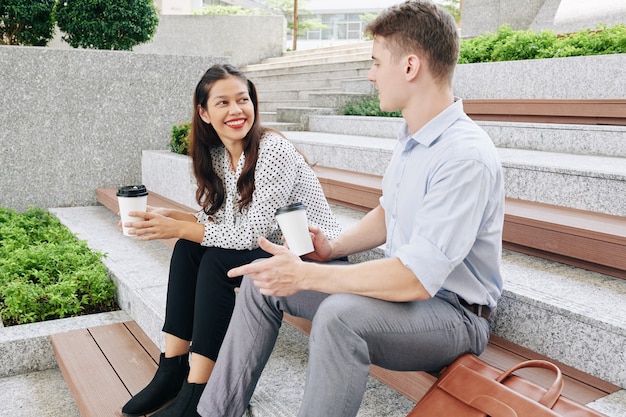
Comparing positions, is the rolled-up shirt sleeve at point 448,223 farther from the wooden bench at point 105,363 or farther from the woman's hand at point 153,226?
the wooden bench at point 105,363

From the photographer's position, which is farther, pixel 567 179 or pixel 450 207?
pixel 567 179

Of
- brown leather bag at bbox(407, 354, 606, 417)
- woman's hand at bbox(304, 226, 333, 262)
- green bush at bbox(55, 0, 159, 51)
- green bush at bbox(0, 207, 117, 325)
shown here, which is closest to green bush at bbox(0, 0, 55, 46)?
green bush at bbox(55, 0, 159, 51)

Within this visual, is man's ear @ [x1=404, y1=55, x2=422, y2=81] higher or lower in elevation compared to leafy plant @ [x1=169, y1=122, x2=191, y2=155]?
higher

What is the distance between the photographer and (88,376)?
2.68m

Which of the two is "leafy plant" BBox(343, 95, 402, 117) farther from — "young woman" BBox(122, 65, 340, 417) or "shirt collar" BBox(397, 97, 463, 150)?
"shirt collar" BBox(397, 97, 463, 150)

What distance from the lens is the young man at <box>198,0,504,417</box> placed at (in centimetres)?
153

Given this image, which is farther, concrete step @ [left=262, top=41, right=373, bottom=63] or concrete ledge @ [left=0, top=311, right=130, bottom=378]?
concrete step @ [left=262, top=41, right=373, bottom=63]

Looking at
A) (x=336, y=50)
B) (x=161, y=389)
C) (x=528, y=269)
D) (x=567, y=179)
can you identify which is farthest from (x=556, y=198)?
(x=336, y=50)

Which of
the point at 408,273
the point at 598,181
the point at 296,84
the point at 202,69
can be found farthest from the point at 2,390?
the point at 296,84

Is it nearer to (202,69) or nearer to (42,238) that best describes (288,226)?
(42,238)

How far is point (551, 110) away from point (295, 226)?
2.76 metres

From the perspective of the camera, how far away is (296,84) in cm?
823

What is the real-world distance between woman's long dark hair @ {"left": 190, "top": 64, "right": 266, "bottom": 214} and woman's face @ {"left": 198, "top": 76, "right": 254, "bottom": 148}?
0.04m

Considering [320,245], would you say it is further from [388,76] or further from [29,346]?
[29,346]
